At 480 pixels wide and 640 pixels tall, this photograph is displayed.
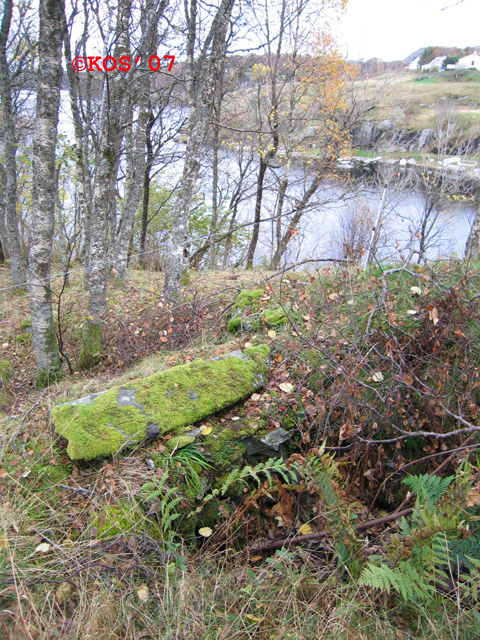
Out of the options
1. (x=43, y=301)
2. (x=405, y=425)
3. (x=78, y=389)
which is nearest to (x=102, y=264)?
(x=43, y=301)

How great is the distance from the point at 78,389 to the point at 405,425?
2917 millimetres

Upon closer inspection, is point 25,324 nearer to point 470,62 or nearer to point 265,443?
point 265,443

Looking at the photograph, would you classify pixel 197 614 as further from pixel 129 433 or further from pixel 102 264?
pixel 102 264

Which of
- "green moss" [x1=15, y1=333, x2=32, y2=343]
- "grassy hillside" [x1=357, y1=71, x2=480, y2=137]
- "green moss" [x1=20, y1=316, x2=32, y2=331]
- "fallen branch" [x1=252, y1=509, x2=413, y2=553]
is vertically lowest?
"green moss" [x1=15, y1=333, x2=32, y2=343]

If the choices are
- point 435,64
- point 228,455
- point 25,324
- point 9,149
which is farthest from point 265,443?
point 435,64

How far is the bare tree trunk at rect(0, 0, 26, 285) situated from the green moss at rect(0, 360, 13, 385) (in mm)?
4391

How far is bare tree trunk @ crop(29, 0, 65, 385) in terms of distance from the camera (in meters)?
4.24

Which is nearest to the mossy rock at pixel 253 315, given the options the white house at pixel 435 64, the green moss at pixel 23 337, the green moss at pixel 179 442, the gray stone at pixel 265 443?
the gray stone at pixel 265 443

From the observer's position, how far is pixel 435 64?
4162 centimetres

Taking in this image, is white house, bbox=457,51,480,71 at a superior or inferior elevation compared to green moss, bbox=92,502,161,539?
→ superior

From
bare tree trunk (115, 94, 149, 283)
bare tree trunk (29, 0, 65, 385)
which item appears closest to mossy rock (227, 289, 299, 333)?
bare tree trunk (29, 0, 65, 385)

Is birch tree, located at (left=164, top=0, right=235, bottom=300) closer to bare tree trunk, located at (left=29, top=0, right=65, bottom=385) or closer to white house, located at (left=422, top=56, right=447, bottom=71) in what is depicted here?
bare tree trunk, located at (left=29, top=0, right=65, bottom=385)

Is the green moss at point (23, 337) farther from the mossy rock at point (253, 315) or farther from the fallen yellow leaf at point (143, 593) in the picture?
the fallen yellow leaf at point (143, 593)

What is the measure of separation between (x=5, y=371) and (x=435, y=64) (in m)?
52.9
